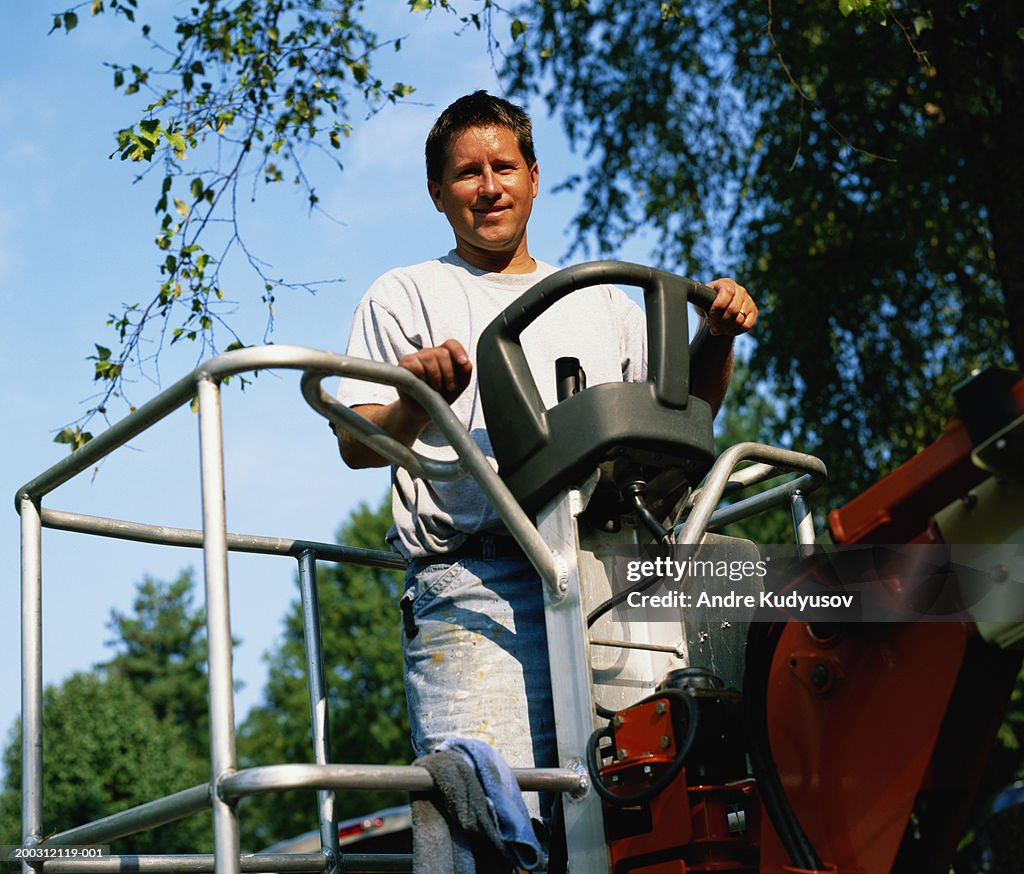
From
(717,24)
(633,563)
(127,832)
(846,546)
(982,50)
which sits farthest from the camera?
(717,24)

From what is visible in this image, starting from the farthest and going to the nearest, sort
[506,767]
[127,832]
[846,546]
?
[127,832] → [506,767] → [846,546]

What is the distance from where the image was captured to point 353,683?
90.3 ft

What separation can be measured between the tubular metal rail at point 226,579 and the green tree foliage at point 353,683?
23.8 metres

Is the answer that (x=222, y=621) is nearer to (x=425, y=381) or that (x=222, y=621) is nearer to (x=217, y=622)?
(x=217, y=622)

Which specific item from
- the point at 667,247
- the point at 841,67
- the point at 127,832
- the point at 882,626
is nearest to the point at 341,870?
the point at 127,832

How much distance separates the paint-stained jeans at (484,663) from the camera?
84.1 inches

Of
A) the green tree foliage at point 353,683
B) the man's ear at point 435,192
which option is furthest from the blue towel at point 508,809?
the green tree foliage at point 353,683

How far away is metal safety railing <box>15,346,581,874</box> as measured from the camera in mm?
1659

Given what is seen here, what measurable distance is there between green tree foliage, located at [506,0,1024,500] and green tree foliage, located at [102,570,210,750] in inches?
1426

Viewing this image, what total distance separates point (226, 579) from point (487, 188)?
1.20 metres

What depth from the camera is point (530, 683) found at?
85.7 inches

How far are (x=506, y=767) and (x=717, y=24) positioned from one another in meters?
8.14

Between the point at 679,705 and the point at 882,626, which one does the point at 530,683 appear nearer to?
the point at 679,705

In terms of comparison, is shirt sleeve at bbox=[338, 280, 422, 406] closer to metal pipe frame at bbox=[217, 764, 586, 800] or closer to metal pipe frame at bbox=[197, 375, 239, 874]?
metal pipe frame at bbox=[197, 375, 239, 874]
